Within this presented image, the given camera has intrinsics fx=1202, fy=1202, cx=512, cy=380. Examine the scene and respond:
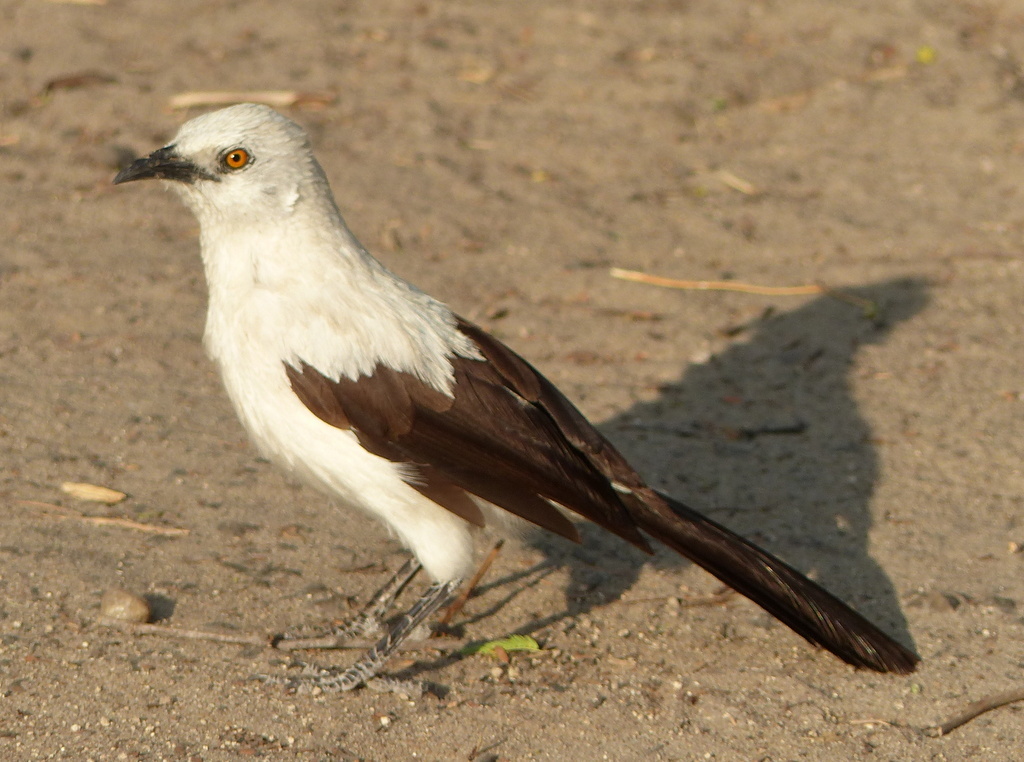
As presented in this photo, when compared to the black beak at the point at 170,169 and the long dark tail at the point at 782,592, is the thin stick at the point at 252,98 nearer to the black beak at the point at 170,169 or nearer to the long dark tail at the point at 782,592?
the black beak at the point at 170,169

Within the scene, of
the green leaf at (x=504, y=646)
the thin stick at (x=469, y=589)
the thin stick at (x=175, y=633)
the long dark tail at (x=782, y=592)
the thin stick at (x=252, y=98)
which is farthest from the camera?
the thin stick at (x=252, y=98)

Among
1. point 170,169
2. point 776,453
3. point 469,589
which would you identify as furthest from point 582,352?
point 170,169

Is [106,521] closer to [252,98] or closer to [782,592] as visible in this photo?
[782,592]

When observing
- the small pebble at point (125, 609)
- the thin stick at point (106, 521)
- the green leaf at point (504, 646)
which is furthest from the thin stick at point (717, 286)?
the small pebble at point (125, 609)

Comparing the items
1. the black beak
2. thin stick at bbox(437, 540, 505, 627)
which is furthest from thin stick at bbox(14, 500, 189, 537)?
the black beak

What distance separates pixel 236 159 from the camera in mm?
4137

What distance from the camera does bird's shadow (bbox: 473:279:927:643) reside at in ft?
16.1

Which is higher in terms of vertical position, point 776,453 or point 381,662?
point 381,662

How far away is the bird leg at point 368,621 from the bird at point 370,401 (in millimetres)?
20

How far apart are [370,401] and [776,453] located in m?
2.42

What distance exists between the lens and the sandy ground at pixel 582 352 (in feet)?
13.2

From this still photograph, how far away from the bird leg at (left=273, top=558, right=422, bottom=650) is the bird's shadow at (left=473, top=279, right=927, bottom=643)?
0.39 m

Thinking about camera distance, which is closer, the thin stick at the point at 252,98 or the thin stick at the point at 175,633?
the thin stick at the point at 175,633

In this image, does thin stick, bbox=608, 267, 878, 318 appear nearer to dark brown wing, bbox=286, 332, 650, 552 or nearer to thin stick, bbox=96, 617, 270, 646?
dark brown wing, bbox=286, 332, 650, 552
